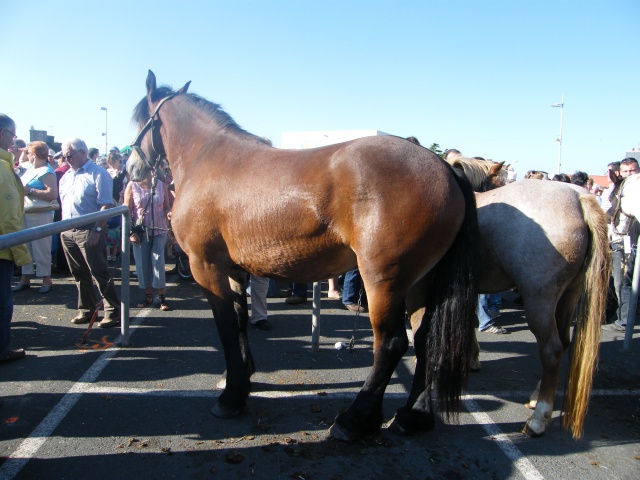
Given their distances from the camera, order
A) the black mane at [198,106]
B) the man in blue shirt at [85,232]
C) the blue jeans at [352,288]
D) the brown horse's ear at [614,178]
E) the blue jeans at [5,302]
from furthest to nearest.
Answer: the brown horse's ear at [614,178]
the blue jeans at [352,288]
the man in blue shirt at [85,232]
the blue jeans at [5,302]
the black mane at [198,106]

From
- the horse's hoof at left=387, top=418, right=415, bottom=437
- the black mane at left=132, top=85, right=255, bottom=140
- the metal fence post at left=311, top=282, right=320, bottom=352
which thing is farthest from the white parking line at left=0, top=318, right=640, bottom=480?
the black mane at left=132, top=85, right=255, bottom=140

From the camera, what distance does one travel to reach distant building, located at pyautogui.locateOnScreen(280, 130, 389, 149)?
890 centimetres

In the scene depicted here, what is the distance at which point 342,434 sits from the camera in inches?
110

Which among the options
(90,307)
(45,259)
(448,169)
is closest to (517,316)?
(448,169)

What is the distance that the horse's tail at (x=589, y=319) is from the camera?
9.54 feet

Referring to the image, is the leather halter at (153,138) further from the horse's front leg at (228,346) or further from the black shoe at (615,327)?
the black shoe at (615,327)

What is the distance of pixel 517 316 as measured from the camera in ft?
20.5

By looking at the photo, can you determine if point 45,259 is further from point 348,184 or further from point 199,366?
point 348,184

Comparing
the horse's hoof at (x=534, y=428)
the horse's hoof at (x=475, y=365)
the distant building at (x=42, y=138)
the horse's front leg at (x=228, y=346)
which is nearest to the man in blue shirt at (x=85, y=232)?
the horse's front leg at (x=228, y=346)

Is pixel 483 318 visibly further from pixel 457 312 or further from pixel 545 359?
pixel 457 312

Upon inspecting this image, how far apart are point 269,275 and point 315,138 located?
23.4 feet

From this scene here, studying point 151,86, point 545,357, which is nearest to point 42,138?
point 151,86

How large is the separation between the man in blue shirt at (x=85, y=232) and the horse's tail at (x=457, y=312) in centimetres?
389

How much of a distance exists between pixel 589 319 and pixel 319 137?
737cm
